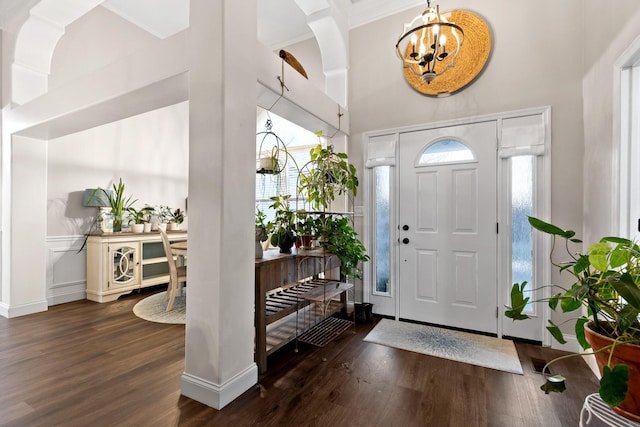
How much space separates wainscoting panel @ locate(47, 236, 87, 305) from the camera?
4.03 m

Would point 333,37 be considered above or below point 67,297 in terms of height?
above

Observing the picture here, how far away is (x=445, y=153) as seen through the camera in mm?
3387

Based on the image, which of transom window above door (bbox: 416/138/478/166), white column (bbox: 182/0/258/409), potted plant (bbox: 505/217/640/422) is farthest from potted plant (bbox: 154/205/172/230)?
potted plant (bbox: 505/217/640/422)

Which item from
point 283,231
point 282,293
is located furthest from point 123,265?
point 283,231

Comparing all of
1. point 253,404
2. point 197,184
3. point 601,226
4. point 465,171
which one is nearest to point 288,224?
point 197,184

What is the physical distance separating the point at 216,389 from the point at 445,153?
3.01 meters

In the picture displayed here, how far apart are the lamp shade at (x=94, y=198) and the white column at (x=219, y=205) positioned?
3.15 meters

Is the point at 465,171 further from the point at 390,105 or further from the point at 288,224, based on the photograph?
the point at 288,224

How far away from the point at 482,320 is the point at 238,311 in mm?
2498

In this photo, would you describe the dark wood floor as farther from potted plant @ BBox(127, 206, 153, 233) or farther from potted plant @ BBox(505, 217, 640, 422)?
potted plant @ BBox(127, 206, 153, 233)

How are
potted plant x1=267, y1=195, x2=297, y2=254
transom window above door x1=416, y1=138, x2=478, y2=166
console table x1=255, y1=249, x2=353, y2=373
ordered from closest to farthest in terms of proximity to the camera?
console table x1=255, y1=249, x2=353, y2=373 → potted plant x1=267, y1=195, x2=297, y2=254 → transom window above door x1=416, y1=138, x2=478, y2=166

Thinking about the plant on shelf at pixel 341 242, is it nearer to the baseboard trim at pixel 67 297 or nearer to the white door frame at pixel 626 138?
the white door frame at pixel 626 138

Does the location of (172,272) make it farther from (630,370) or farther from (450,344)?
(630,370)

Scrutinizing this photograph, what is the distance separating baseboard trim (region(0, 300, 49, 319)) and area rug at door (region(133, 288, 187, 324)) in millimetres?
1004
